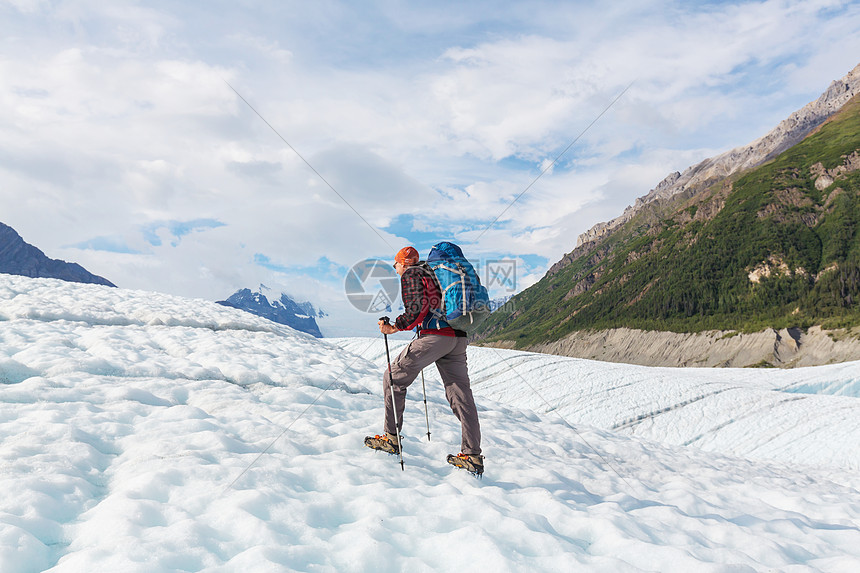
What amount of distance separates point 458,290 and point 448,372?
3.88ft

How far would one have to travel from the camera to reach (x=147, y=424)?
239 inches

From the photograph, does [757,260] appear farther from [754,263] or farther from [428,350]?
[428,350]

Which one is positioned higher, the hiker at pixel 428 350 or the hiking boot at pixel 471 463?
the hiker at pixel 428 350

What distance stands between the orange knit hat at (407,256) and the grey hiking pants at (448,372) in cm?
100

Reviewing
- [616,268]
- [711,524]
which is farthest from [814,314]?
[711,524]

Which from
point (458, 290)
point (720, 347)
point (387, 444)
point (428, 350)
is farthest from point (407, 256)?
point (720, 347)

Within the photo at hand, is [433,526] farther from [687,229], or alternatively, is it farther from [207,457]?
[687,229]

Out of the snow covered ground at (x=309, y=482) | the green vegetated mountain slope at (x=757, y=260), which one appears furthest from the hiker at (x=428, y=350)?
the green vegetated mountain slope at (x=757, y=260)

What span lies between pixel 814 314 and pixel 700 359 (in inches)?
1024

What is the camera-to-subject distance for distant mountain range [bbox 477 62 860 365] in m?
106

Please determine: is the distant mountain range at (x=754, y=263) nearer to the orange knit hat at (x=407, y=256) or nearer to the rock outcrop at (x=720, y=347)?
the rock outcrop at (x=720, y=347)

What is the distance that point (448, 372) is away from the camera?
18.8ft

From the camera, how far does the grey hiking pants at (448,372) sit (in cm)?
548

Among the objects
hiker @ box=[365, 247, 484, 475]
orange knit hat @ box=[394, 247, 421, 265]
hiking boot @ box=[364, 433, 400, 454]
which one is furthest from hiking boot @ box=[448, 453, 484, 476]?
orange knit hat @ box=[394, 247, 421, 265]
